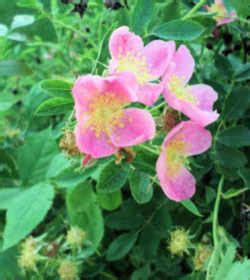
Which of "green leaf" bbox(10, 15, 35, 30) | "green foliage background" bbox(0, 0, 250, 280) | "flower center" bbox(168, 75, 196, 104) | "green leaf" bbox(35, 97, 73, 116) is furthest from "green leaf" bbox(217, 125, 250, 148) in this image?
"green leaf" bbox(10, 15, 35, 30)

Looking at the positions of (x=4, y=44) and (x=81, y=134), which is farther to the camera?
(x=4, y=44)

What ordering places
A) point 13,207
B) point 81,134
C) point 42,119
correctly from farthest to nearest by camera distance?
point 42,119, point 13,207, point 81,134

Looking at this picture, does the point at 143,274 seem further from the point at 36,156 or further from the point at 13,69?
the point at 13,69

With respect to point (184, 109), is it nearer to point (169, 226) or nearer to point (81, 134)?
point (81, 134)

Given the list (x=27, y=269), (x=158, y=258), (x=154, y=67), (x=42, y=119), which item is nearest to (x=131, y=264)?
(x=158, y=258)

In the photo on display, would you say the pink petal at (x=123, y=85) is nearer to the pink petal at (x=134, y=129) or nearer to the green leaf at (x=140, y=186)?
the pink petal at (x=134, y=129)

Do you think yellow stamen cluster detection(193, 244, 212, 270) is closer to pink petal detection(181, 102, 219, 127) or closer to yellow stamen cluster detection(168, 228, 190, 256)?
yellow stamen cluster detection(168, 228, 190, 256)
